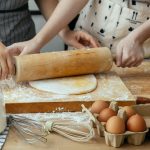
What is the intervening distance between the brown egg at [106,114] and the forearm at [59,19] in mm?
544

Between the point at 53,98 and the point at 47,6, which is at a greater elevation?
the point at 47,6

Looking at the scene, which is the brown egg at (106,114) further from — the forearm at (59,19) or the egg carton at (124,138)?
the forearm at (59,19)

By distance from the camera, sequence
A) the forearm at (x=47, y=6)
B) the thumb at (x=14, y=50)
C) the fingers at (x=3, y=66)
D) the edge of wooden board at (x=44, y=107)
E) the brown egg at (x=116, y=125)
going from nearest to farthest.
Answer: the brown egg at (x=116, y=125) < the edge of wooden board at (x=44, y=107) < the fingers at (x=3, y=66) < the thumb at (x=14, y=50) < the forearm at (x=47, y=6)

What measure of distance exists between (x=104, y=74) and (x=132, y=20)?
268 mm

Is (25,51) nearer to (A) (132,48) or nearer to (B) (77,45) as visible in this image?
(B) (77,45)

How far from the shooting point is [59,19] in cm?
133

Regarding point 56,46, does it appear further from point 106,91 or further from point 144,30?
point 106,91

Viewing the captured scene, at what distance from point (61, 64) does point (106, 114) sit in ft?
1.27

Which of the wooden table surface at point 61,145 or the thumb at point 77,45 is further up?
the wooden table surface at point 61,145

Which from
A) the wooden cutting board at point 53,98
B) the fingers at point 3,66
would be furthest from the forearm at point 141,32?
the fingers at point 3,66

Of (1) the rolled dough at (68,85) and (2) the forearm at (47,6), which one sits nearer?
(1) the rolled dough at (68,85)

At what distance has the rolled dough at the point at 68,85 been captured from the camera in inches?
42.8

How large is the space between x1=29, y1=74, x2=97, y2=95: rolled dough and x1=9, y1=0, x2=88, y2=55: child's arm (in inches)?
6.7

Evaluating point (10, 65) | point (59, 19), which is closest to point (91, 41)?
point (59, 19)
